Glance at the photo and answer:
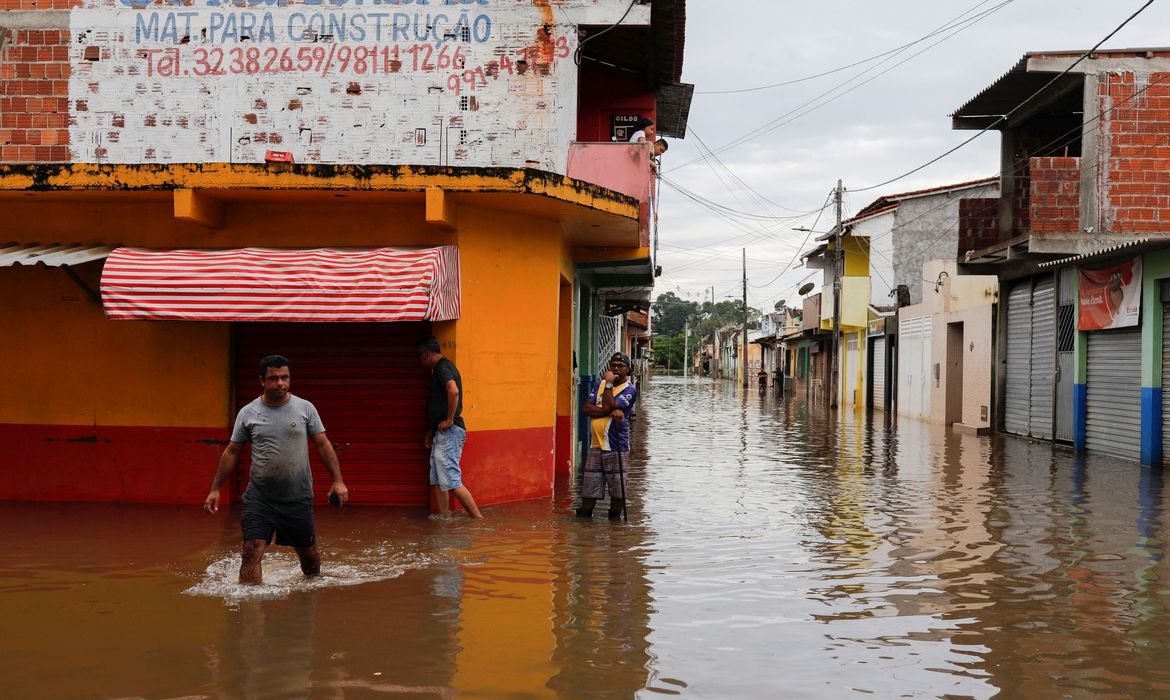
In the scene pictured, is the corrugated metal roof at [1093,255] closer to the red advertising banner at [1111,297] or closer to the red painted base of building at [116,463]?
the red advertising banner at [1111,297]

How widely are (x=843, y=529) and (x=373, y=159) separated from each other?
7286 millimetres

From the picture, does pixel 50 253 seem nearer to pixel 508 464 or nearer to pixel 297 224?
pixel 297 224

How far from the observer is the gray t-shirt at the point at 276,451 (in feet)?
23.0

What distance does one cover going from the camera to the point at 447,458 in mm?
10039

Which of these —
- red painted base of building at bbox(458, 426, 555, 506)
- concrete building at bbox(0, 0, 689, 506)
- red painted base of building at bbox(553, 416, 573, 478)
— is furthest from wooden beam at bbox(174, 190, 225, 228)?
red painted base of building at bbox(553, 416, 573, 478)

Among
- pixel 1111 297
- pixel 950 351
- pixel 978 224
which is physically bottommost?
pixel 950 351

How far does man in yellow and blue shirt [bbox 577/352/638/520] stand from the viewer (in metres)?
10.1

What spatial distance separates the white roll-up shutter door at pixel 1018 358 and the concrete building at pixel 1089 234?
0.15 meters

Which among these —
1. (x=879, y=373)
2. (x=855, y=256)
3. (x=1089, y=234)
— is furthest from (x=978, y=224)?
(x=855, y=256)

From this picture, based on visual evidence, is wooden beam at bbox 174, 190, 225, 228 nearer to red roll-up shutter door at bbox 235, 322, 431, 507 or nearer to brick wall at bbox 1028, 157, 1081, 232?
red roll-up shutter door at bbox 235, 322, 431, 507

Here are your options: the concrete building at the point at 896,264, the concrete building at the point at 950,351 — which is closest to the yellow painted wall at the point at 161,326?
the concrete building at the point at 950,351

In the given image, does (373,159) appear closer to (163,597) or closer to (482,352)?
(482,352)

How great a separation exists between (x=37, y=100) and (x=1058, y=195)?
52.8ft

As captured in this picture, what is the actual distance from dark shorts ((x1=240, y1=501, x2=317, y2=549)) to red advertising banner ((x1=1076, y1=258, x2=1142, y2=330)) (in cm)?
1415
